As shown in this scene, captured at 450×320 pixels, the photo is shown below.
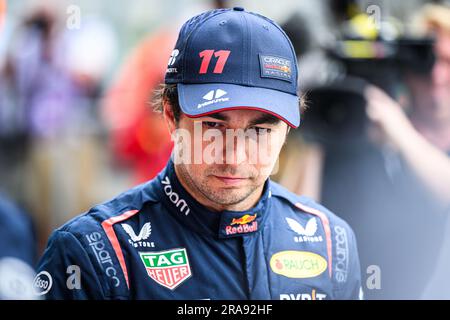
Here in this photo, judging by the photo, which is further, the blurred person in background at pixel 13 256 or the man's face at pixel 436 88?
the man's face at pixel 436 88

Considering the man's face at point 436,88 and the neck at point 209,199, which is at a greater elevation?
the man's face at point 436,88

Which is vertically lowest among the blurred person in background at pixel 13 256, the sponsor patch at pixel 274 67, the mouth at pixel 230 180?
the blurred person in background at pixel 13 256

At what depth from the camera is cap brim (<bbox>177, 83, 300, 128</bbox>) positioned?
1356 millimetres

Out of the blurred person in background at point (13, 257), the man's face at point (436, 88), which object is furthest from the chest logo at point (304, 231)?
the man's face at point (436, 88)

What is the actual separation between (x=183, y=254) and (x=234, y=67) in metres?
0.34

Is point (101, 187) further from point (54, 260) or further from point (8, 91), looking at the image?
point (54, 260)

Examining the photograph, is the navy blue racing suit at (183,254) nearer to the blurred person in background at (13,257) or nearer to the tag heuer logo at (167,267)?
the tag heuer logo at (167,267)

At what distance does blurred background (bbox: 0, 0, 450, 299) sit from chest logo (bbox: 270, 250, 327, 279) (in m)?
0.32

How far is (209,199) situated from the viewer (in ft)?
4.67

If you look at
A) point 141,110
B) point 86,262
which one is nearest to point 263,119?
point 86,262

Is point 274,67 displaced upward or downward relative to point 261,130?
upward

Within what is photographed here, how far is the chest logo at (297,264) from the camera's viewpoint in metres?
1.45

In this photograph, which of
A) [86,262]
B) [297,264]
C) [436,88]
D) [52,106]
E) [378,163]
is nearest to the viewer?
[86,262]

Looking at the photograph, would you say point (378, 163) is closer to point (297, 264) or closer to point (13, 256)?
point (297, 264)
